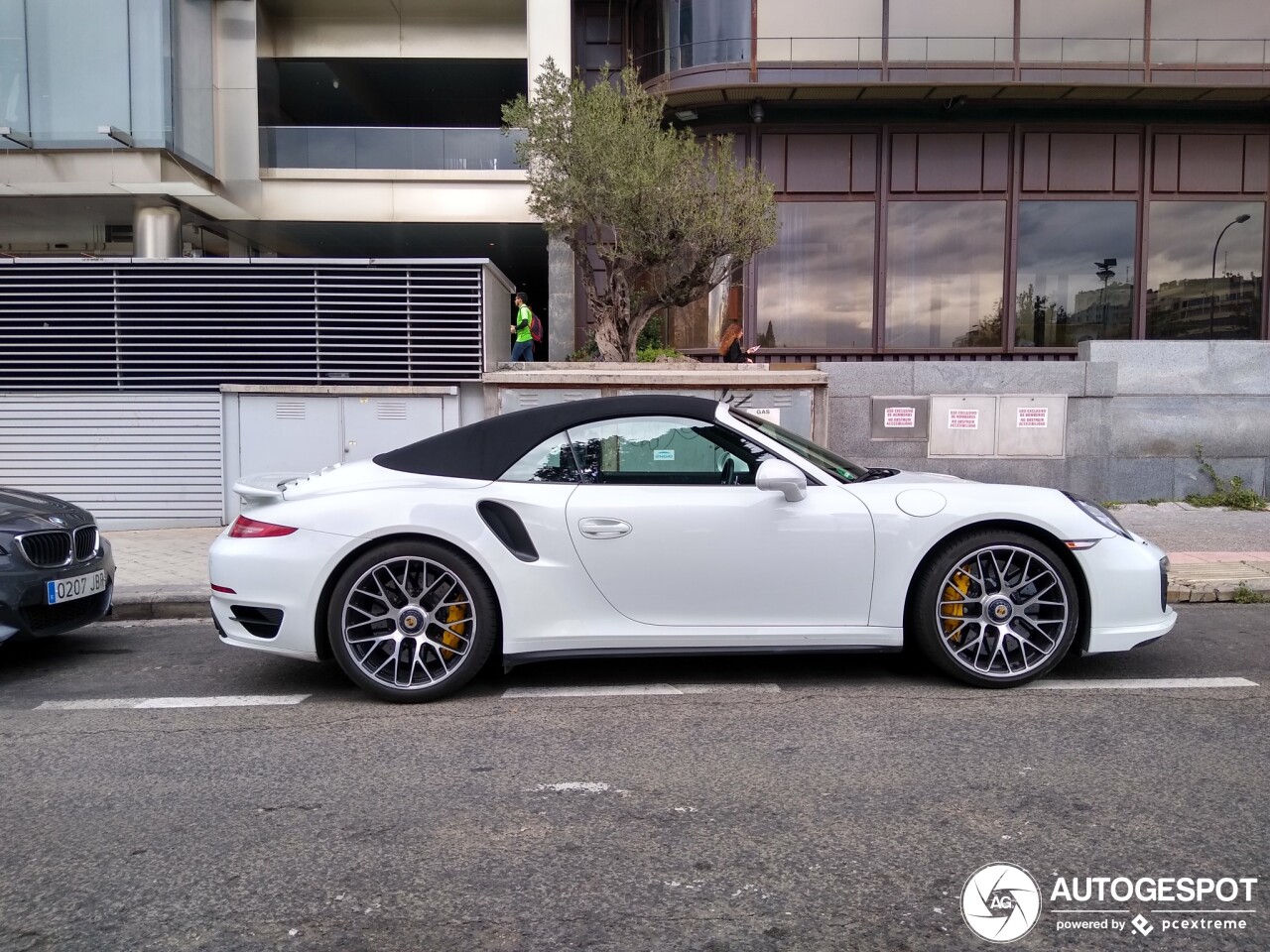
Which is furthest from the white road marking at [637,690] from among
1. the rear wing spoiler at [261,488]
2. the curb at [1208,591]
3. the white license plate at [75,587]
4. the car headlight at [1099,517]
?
the curb at [1208,591]

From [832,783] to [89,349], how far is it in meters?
10.2

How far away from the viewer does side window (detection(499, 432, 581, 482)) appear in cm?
466

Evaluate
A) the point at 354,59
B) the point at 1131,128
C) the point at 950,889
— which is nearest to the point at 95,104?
the point at 354,59

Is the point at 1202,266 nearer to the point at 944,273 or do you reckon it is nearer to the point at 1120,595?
the point at 944,273

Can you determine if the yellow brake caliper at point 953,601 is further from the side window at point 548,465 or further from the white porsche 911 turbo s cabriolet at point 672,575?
the side window at point 548,465

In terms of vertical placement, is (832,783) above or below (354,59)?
below

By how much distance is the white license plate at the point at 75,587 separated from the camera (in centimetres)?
532

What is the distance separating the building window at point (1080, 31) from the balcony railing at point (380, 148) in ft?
30.9

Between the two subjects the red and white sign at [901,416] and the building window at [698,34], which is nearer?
the red and white sign at [901,416]

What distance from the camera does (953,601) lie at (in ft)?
14.9

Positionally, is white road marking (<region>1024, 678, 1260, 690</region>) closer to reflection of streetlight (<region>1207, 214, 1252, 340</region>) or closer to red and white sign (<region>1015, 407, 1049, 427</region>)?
red and white sign (<region>1015, 407, 1049, 427</region>)

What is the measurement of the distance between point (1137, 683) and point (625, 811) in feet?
9.50

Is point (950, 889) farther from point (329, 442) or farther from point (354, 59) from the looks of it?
point (354, 59)

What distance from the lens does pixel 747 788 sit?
11.2ft
